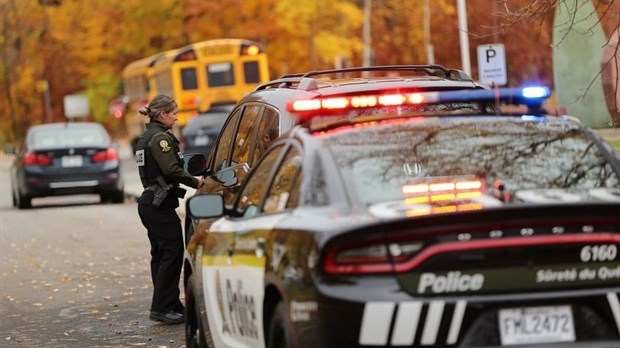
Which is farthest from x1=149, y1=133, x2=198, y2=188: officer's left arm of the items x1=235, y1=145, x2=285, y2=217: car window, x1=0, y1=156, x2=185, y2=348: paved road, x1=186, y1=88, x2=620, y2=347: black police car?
x1=186, y1=88, x2=620, y2=347: black police car

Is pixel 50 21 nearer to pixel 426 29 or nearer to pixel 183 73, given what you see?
pixel 426 29

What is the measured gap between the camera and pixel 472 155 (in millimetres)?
7246

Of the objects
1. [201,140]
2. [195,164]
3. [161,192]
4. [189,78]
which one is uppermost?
[195,164]

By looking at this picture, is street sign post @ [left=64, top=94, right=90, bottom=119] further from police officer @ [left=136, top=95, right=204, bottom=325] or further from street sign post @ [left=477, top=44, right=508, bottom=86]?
police officer @ [left=136, top=95, right=204, bottom=325]

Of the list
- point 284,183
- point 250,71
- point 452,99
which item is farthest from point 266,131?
point 250,71

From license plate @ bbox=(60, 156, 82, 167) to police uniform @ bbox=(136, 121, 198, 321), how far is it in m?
18.1

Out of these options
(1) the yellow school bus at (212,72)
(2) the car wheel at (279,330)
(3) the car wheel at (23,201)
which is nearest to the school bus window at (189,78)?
(1) the yellow school bus at (212,72)

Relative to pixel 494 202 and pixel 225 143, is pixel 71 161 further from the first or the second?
pixel 494 202

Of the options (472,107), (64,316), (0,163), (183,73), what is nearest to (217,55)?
(183,73)

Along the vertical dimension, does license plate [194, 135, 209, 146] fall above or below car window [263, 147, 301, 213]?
below

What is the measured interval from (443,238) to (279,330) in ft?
3.22

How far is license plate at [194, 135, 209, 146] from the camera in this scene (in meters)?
46.5

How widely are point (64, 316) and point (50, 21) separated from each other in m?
76.0

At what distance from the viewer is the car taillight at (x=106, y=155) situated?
103 ft
